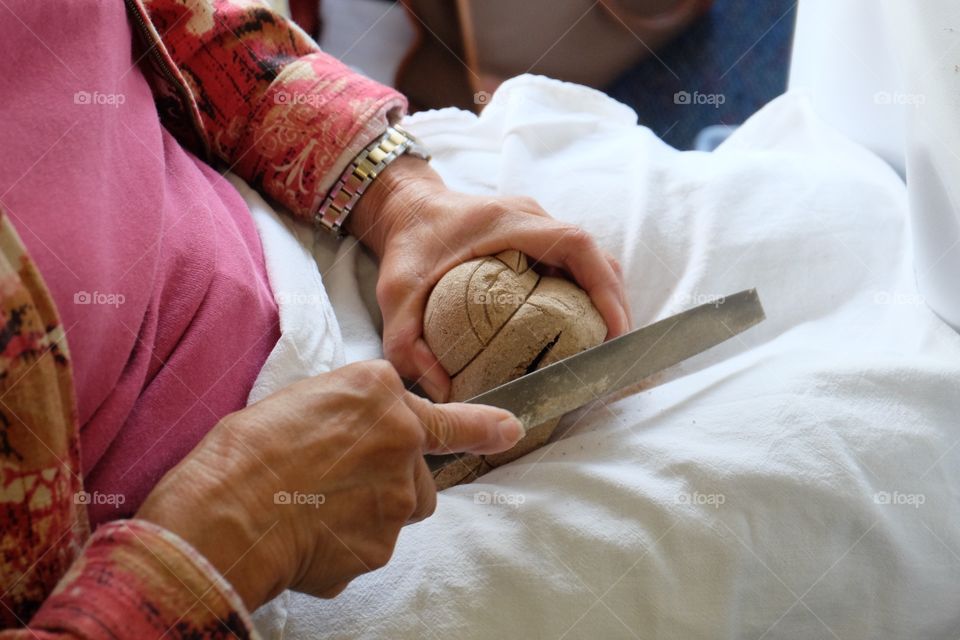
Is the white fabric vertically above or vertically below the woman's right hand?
below

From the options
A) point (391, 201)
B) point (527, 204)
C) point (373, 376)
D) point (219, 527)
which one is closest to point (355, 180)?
point (391, 201)

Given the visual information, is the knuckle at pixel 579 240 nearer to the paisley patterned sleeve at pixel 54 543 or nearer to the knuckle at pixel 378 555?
the knuckle at pixel 378 555

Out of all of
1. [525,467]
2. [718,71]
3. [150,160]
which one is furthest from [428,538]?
Result: [718,71]

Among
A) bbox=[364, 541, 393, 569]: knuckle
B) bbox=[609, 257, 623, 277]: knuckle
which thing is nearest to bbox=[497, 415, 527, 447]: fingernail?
bbox=[364, 541, 393, 569]: knuckle

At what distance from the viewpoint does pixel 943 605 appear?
702mm

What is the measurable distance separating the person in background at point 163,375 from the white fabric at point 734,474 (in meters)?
0.06

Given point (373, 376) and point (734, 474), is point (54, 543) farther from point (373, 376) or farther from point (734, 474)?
point (734, 474)

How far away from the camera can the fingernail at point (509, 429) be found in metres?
0.65

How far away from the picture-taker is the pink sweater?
552mm

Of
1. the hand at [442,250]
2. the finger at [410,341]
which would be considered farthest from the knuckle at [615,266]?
the finger at [410,341]

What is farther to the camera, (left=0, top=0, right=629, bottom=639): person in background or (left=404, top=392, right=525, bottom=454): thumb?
(left=404, top=392, right=525, bottom=454): thumb

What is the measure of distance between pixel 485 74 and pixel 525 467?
1165 mm

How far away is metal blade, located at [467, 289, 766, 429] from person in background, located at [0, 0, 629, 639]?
0.04 metres

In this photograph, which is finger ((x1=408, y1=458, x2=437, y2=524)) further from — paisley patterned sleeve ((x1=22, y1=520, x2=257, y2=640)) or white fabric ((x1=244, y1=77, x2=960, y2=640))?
paisley patterned sleeve ((x1=22, y1=520, x2=257, y2=640))
